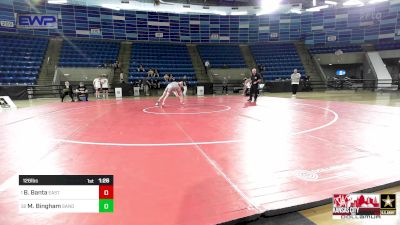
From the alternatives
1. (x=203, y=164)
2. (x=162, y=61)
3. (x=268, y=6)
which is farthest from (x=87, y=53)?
(x=203, y=164)

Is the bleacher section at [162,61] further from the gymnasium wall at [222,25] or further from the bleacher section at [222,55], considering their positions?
the bleacher section at [222,55]

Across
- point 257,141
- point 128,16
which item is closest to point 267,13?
point 128,16

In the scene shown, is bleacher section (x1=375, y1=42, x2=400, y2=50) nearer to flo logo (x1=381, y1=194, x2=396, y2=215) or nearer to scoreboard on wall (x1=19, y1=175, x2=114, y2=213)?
flo logo (x1=381, y1=194, x2=396, y2=215)

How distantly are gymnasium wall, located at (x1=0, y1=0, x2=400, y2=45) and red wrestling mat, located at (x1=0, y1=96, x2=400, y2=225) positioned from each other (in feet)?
84.6

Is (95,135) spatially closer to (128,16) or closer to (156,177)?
(156,177)

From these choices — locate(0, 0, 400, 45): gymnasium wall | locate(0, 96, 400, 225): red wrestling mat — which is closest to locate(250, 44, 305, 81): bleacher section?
locate(0, 0, 400, 45): gymnasium wall

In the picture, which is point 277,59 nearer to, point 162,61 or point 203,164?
point 162,61

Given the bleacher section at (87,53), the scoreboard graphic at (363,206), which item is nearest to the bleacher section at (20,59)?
the bleacher section at (87,53)

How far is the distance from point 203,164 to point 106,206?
58.9 inches

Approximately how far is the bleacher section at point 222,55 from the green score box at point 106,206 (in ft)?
85.5

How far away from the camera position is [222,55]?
29875mm

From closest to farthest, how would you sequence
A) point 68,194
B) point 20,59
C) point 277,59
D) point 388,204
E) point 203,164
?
point 68,194
point 388,204
point 203,164
point 20,59
point 277,59

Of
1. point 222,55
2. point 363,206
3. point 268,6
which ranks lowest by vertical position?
point 363,206

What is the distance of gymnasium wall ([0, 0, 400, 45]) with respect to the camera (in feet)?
91.0
